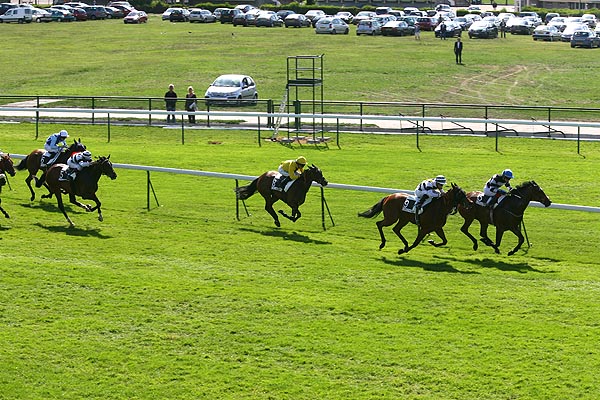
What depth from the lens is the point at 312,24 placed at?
3302 inches

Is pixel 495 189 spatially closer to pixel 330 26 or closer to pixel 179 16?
pixel 330 26

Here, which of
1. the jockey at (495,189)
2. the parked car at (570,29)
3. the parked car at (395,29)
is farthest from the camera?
the parked car at (395,29)

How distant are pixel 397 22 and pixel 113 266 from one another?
60.2 metres

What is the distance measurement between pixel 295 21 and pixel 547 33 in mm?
18559

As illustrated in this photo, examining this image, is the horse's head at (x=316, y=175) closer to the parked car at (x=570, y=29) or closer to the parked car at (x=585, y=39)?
the parked car at (x=585, y=39)

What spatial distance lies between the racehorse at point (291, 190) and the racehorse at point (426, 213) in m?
1.85

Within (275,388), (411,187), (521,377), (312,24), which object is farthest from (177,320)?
(312,24)

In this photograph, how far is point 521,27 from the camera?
79.1 metres

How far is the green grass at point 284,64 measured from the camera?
4997cm

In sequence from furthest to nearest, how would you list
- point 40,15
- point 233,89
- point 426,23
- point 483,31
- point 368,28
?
point 40,15, point 426,23, point 368,28, point 483,31, point 233,89

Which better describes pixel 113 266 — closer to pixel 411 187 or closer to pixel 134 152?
pixel 411 187

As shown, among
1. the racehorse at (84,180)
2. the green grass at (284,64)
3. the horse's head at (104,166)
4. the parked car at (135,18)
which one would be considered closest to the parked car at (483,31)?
the green grass at (284,64)

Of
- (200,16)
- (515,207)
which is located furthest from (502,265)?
(200,16)

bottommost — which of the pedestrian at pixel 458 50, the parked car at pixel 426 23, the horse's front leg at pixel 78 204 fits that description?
the horse's front leg at pixel 78 204
